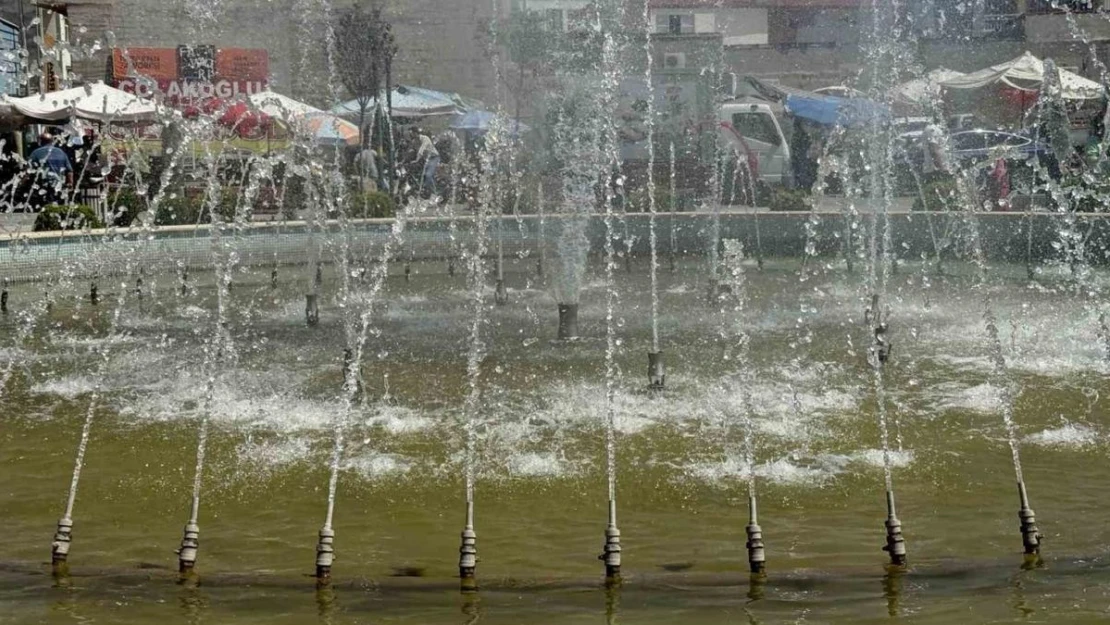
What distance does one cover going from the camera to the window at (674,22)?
34.3 m

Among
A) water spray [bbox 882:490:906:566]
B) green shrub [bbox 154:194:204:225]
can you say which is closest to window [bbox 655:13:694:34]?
green shrub [bbox 154:194:204:225]

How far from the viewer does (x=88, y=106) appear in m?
20.2

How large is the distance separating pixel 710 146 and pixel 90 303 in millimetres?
13623

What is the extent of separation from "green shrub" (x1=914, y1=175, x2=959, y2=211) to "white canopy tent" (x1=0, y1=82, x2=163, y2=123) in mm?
10706

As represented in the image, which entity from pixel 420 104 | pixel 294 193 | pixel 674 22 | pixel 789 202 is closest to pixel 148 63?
pixel 420 104

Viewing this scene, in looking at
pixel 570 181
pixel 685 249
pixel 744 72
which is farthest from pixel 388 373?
pixel 744 72

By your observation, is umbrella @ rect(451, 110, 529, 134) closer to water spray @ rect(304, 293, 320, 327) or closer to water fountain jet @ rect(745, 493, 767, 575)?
water spray @ rect(304, 293, 320, 327)

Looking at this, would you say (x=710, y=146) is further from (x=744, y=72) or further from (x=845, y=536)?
(x=845, y=536)

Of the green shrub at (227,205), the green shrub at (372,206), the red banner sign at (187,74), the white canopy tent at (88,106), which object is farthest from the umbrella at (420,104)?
the green shrub at (372,206)

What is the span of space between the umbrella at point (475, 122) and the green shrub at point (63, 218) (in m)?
10.7

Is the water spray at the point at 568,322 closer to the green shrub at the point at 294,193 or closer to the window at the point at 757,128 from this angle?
the green shrub at the point at 294,193

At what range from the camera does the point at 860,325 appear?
12172mm

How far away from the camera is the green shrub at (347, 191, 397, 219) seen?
66.5ft

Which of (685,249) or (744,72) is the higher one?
(744,72)
